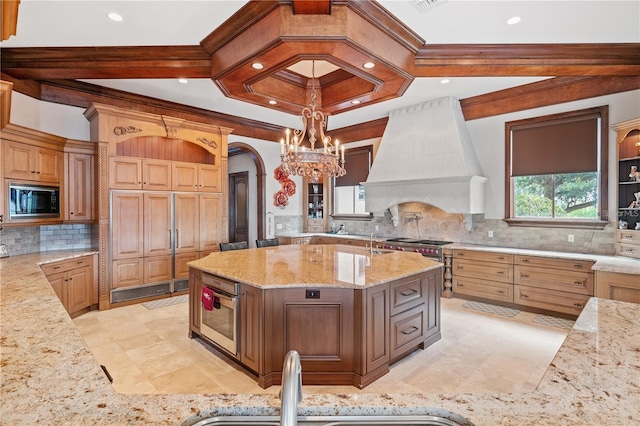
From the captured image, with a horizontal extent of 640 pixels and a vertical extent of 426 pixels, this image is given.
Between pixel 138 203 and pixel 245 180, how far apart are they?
3.67 m

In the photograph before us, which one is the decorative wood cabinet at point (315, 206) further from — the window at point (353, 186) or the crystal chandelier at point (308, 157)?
the crystal chandelier at point (308, 157)

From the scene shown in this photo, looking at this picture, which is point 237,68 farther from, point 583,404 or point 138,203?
point 583,404

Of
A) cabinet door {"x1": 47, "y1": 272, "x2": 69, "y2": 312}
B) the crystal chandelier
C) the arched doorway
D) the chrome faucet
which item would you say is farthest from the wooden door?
the chrome faucet

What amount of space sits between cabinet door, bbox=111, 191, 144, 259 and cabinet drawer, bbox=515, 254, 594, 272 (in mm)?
5673

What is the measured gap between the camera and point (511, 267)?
464 centimetres

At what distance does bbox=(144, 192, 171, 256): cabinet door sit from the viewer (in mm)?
5035

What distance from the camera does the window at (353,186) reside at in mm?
7121

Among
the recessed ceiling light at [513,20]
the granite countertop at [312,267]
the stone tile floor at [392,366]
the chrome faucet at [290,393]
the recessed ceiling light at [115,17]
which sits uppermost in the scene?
the recessed ceiling light at [115,17]

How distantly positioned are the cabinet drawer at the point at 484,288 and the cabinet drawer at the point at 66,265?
553 cm

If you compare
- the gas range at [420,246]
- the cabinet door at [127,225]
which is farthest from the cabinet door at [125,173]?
the gas range at [420,246]

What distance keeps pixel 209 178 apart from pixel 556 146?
5.60m

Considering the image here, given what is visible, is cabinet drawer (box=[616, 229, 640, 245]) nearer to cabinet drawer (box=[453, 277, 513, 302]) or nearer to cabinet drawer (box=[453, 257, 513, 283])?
cabinet drawer (box=[453, 257, 513, 283])

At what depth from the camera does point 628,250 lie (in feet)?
12.8

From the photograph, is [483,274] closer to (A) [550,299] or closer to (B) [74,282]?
(A) [550,299]
